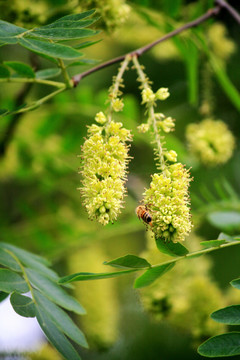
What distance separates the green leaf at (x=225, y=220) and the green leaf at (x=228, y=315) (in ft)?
1.80

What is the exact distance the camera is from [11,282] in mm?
A: 1061

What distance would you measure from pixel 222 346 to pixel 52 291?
1.33ft

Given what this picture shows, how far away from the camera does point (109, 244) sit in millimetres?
2766

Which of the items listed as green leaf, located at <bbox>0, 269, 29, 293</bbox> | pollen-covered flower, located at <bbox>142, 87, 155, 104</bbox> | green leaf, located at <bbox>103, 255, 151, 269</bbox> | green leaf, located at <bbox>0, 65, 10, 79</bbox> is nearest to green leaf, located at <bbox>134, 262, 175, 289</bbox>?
green leaf, located at <bbox>103, 255, 151, 269</bbox>

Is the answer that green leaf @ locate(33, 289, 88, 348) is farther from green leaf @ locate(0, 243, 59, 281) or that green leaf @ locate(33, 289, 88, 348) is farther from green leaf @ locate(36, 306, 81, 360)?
green leaf @ locate(0, 243, 59, 281)

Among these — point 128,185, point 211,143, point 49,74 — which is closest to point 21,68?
point 49,74

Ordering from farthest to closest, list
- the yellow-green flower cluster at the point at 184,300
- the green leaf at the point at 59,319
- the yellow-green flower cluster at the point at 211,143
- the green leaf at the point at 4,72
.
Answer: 1. the yellow-green flower cluster at the point at 211,143
2. the yellow-green flower cluster at the point at 184,300
3. the green leaf at the point at 4,72
4. the green leaf at the point at 59,319

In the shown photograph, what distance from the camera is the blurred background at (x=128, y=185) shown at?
65.0 inches

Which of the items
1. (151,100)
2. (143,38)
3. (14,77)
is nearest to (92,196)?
(151,100)

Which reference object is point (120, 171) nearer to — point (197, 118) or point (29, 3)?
point (29, 3)

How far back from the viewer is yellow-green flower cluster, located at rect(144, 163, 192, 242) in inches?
37.0

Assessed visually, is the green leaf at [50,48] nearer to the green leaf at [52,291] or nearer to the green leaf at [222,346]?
the green leaf at [52,291]

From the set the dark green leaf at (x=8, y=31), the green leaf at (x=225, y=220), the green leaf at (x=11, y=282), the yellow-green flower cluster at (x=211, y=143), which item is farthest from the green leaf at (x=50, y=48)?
the yellow-green flower cluster at (x=211, y=143)

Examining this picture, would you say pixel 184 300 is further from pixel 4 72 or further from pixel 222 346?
pixel 4 72
